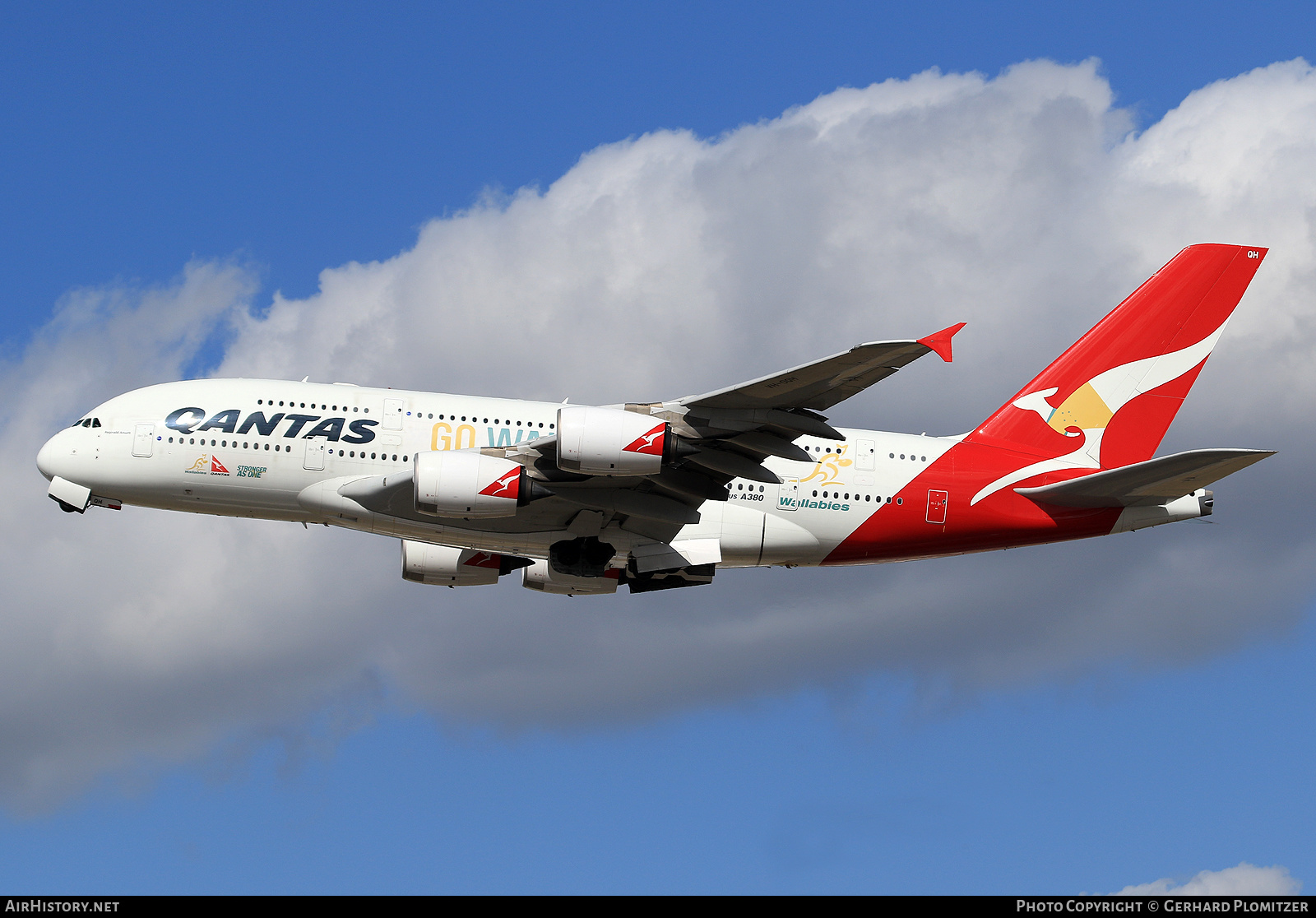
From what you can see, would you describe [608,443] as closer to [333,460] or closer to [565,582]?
[333,460]

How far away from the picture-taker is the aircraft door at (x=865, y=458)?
36562mm

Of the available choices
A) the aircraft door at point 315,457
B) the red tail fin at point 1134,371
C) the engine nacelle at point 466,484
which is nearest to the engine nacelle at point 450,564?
the aircraft door at point 315,457

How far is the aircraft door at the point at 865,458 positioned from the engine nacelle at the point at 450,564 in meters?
10.5

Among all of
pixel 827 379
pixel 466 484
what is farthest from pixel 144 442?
pixel 827 379

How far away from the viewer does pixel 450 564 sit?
131 feet

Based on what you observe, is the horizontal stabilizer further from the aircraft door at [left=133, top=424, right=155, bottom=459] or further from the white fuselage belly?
the aircraft door at [left=133, top=424, right=155, bottom=459]

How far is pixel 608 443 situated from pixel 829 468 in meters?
7.91

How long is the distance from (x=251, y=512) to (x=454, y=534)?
17.7 feet

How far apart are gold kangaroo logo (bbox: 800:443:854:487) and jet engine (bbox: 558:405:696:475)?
21.0ft

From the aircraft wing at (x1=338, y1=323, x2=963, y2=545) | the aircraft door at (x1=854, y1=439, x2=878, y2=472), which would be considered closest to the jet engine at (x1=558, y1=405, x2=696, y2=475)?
the aircraft wing at (x1=338, y1=323, x2=963, y2=545)

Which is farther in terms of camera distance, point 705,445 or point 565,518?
point 565,518
